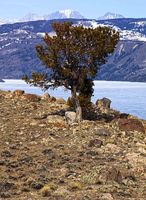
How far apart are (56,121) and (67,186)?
16.8m

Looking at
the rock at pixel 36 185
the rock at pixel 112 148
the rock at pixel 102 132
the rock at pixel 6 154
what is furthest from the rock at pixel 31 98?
the rock at pixel 36 185

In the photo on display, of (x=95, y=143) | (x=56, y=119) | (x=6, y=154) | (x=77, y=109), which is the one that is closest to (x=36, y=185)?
(x=6, y=154)

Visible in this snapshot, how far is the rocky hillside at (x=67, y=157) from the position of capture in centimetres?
1927

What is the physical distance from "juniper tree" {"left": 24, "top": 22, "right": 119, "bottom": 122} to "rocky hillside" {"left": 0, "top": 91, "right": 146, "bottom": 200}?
322 centimetres

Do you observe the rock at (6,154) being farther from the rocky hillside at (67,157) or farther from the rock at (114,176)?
A: the rock at (114,176)

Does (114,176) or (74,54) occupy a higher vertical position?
(74,54)

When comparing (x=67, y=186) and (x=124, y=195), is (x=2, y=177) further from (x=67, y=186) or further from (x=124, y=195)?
(x=124, y=195)

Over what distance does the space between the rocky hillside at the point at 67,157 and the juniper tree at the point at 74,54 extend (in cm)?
322

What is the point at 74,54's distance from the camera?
37.6 meters

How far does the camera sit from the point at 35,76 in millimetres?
37688

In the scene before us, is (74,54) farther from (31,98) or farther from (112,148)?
(31,98)

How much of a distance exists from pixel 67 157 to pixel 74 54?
13704 mm

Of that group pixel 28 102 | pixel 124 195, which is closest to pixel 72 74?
pixel 28 102

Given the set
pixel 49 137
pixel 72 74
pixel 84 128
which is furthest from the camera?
pixel 72 74
